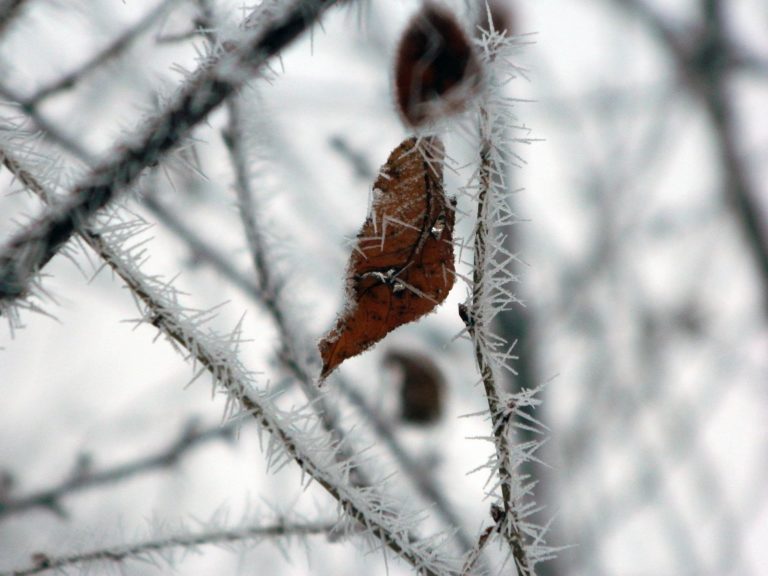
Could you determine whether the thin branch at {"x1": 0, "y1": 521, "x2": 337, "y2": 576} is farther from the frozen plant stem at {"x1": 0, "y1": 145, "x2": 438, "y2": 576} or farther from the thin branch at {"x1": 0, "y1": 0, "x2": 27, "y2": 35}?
the thin branch at {"x1": 0, "y1": 0, "x2": 27, "y2": 35}

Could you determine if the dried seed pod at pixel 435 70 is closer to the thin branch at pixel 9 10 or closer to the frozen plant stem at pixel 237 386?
the frozen plant stem at pixel 237 386

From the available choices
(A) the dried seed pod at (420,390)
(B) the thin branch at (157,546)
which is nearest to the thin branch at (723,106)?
(A) the dried seed pod at (420,390)

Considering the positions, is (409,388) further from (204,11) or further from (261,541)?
(204,11)

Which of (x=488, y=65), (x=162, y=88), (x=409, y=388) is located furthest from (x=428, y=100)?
(x=409, y=388)

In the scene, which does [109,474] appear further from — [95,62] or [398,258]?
[398,258]

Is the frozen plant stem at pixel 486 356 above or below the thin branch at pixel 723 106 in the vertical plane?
below

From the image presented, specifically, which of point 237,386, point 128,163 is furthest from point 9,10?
point 237,386

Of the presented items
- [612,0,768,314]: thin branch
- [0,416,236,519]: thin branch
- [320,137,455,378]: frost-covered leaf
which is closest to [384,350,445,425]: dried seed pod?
[0,416,236,519]: thin branch
